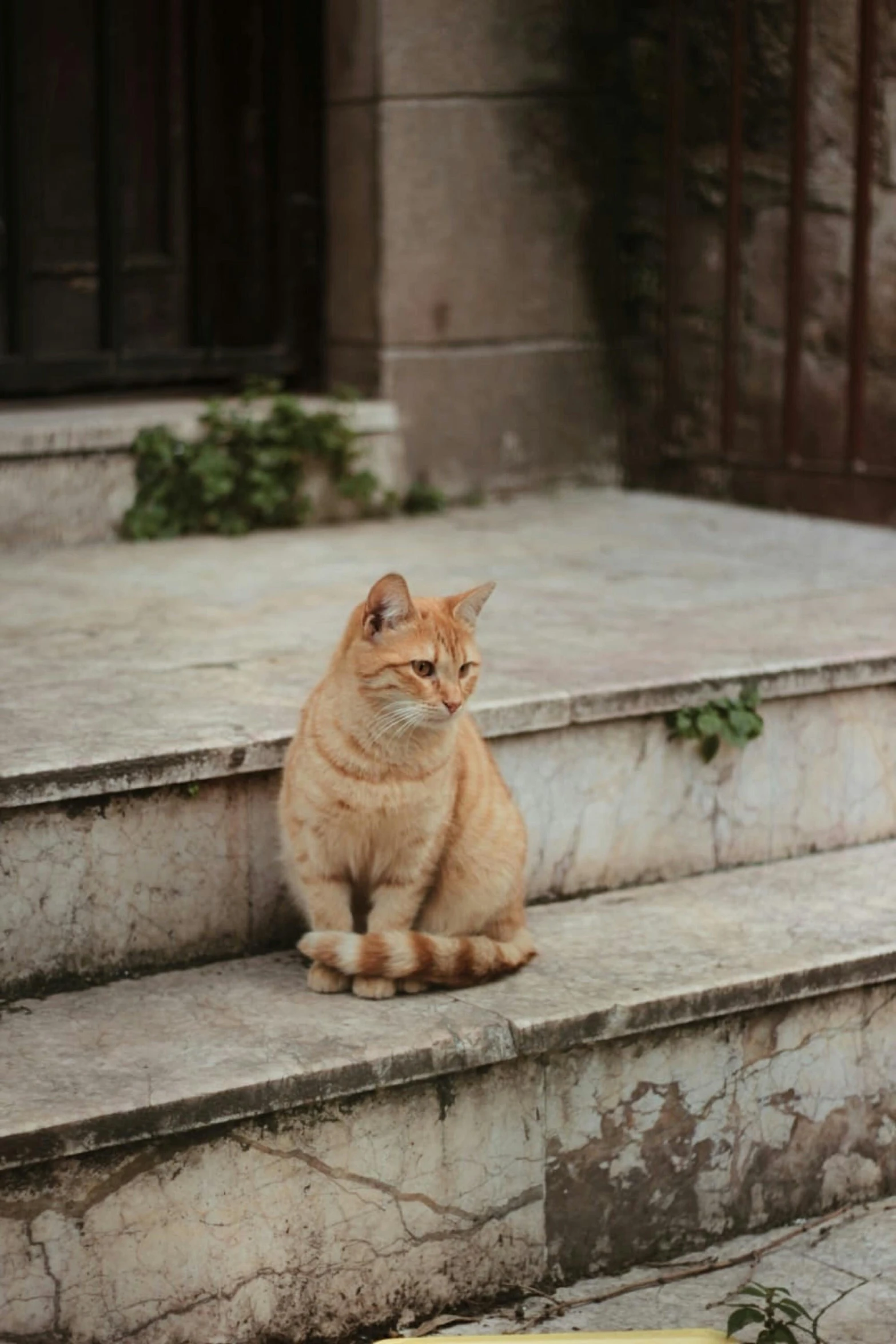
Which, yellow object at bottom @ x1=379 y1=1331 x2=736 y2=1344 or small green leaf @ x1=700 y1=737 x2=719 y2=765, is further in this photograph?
small green leaf @ x1=700 y1=737 x2=719 y2=765

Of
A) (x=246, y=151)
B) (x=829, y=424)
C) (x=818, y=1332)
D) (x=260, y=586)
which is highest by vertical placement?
(x=246, y=151)

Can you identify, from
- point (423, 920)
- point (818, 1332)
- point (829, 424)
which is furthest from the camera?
point (829, 424)

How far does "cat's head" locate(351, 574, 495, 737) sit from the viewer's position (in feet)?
10.3

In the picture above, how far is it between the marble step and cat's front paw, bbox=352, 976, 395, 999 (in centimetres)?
2

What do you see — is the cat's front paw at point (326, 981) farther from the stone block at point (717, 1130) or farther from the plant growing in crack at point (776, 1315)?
the plant growing in crack at point (776, 1315)

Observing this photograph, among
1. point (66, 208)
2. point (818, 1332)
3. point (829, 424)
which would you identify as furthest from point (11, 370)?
point (818, 1332)

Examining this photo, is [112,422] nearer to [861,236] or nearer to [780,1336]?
[861,236]

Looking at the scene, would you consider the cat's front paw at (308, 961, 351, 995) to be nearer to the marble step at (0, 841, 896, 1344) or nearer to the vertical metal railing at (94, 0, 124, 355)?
the marble step at (0, 841, 896, 1344)

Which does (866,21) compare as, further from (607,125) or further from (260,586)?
(260,586)

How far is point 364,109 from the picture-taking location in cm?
594

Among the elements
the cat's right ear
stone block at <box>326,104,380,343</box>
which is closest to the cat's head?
the cat's right ear

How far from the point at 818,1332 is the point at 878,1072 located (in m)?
0.66

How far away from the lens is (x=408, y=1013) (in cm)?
320

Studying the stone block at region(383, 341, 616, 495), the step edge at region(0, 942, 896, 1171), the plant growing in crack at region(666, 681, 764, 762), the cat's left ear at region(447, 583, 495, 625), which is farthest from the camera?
the stone block at region(383, 341, 616, 495)
